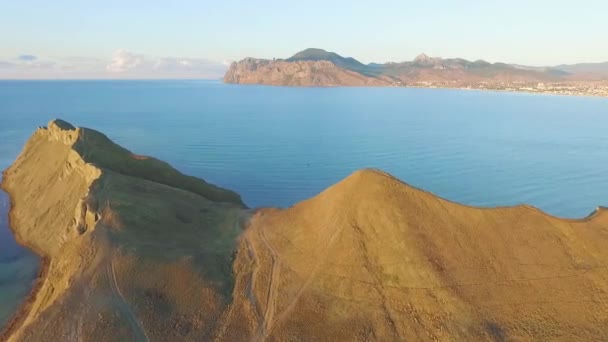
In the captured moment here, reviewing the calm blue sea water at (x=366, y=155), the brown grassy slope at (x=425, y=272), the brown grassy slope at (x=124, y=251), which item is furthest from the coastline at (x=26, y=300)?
the brown grassy slope at (x=425, y=272)

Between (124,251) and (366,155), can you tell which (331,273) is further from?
(366,155)

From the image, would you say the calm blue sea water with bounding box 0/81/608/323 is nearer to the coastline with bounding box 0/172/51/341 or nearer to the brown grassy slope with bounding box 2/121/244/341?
the coastline with bounding box 0/172/51/341

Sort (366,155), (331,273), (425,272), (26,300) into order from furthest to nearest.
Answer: (366,155) < (26,300) < (331,273) < (425,272)

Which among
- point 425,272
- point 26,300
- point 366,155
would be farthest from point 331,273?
point 366,155

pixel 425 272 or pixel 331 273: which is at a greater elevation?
pixel 425 272

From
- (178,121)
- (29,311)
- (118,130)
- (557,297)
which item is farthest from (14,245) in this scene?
(178,121)

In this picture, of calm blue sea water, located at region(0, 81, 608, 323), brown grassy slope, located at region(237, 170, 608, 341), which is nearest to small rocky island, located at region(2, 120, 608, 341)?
brown grassy slope, located at region(237, 170, 608, 341)

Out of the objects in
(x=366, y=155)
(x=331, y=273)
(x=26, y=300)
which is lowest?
(x=26, y=300)

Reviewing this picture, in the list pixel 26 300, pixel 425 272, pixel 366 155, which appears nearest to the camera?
pixel 425 272
